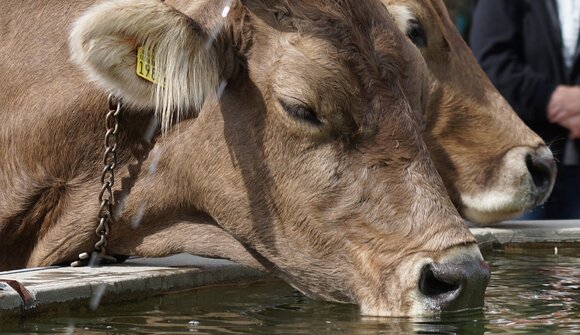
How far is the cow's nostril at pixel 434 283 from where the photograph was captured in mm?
4906

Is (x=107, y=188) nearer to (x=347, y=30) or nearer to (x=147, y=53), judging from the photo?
(x=147, y=53)

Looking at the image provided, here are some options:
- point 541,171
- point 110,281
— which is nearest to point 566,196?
point 541,171

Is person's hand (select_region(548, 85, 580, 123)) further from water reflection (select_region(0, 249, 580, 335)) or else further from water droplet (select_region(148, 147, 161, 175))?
water droplet (select_region(148, 147, 161, 175))

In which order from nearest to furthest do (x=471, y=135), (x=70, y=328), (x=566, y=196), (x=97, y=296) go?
(x=70, y=328)
(x=97, y=296)
(x=471, y=135)
(x=566, y=196)

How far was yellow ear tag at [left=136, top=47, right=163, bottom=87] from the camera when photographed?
17.4ft

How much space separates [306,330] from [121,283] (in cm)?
77

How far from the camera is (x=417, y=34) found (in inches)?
301

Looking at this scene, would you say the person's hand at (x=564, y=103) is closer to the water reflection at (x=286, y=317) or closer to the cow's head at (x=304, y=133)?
the water reflection at (x=286, y=317)

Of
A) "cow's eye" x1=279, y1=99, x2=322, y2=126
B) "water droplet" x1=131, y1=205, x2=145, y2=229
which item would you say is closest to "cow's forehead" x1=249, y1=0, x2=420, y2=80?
"cow's eye" x1=279, y1=99, x2=322, y2=126

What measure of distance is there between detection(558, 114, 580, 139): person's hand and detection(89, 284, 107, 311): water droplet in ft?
12.2

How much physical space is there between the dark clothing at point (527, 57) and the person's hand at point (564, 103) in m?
0.04

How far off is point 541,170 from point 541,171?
0.01m

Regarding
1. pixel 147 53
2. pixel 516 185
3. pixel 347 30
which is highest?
pixel 147 53

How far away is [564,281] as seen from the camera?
623 centimetres
